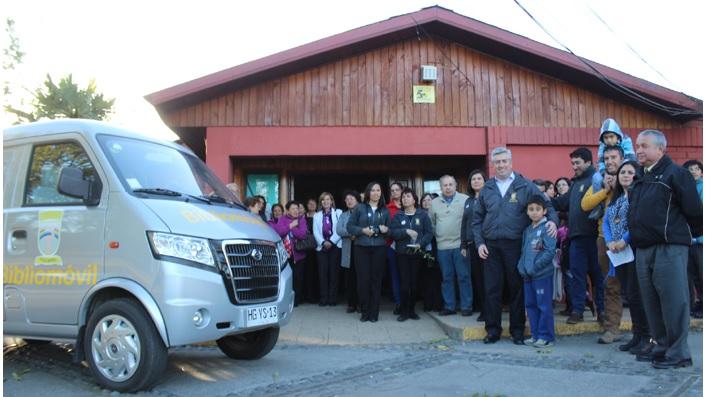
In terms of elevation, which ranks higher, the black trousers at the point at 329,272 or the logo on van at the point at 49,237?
the logo on van at the point at 49,237

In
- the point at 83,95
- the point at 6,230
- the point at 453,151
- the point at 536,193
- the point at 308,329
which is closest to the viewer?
the point at 6,230

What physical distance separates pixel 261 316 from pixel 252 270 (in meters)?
0.39

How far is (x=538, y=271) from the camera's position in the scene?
19.1 feet

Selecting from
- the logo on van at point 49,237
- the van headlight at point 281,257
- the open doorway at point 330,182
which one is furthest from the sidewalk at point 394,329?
the open doorway at point 330,182

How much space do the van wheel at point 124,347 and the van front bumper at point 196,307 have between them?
191 mm

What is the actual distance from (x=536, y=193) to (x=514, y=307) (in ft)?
4.19

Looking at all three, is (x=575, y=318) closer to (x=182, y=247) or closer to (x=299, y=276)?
(x=299, y=276)

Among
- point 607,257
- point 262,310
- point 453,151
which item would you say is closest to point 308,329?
point 262,310

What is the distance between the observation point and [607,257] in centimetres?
613

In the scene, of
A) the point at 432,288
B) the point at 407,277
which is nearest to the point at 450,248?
the point at 407,277

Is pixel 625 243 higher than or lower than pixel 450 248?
higher

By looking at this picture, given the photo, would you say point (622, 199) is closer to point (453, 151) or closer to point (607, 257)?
point (607, 257)

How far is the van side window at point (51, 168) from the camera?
15.5ft

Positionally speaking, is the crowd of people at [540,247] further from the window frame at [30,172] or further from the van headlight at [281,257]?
the window frame at [30,172]
